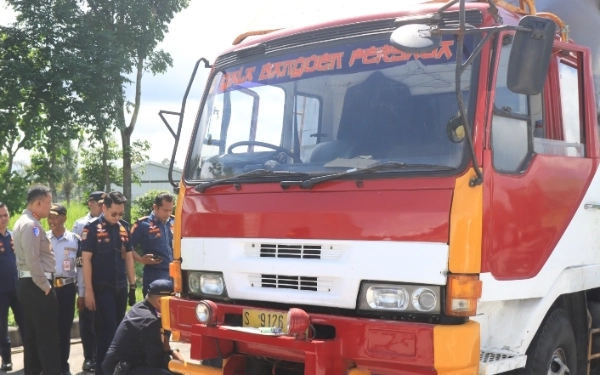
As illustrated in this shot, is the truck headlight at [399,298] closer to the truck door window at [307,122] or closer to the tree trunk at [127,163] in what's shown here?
the truck door window at [307,122]

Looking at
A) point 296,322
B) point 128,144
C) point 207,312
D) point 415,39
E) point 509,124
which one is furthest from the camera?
point 128,144

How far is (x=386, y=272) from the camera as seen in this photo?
400 centimetres

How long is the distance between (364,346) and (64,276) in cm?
435

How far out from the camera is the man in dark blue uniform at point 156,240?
7.71 meters

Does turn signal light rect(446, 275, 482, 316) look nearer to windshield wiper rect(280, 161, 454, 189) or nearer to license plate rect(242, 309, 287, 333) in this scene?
windshield wiper rect(280, 161, 454, 189)

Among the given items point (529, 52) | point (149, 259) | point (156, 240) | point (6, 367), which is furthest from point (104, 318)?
point (529, 52)

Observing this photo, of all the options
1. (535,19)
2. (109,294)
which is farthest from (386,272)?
(109,294)

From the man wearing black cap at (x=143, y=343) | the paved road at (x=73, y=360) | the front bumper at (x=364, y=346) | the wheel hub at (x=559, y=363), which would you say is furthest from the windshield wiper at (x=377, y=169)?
the paved road at (x=73, y=360)

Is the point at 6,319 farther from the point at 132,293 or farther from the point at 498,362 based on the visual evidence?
the point at 498,362

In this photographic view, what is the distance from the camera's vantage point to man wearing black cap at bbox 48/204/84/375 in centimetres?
721

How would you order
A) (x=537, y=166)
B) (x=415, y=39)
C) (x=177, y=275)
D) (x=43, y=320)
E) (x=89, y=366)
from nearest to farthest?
(x=415, y=39) < (x=537, y=166) < (x=177, y=275) < (x=43, y=320) < (x=89, y=366)

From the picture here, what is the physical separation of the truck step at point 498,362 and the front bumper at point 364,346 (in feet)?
0.23

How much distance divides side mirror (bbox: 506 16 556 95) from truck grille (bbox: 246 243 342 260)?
1.31 metres

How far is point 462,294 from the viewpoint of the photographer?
12.6 ft
